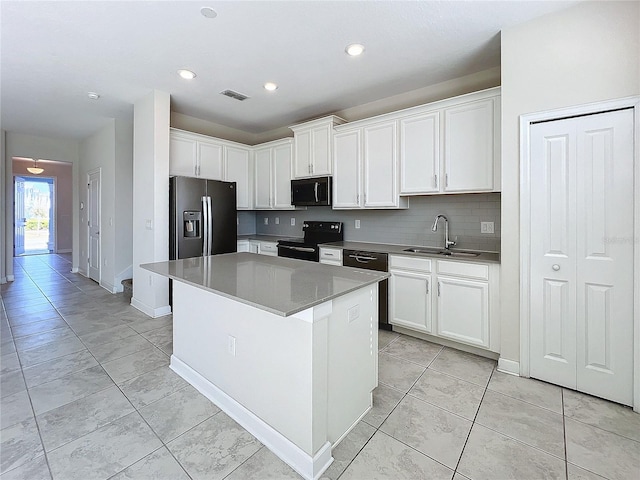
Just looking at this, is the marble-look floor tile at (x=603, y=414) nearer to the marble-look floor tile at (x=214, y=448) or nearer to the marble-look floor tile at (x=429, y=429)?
the marble-look floor tile at (x=429, y=429)

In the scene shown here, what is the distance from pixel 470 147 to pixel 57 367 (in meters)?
4.08

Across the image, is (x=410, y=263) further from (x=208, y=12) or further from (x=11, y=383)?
(x=11, y=383)

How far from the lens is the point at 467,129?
2.86 metres

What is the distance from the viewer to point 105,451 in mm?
1623

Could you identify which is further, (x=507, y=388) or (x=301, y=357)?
(x=507, y=388)

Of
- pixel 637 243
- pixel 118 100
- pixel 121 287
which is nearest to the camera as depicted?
pixel 637 243

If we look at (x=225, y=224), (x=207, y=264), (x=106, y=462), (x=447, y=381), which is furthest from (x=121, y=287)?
(x=447, y=381)

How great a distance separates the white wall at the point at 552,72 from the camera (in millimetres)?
1976

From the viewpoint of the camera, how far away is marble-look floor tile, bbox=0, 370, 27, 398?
2.18 metres

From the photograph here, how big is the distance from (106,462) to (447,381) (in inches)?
86.8

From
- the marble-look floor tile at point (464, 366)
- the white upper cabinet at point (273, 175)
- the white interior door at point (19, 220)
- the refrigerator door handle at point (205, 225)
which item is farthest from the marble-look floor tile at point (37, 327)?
the white interior door at point (19, 220)

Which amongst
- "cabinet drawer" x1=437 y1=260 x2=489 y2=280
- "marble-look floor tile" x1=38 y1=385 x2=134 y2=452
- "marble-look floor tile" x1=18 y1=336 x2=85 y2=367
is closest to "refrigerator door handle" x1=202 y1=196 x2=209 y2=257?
"marble-look floor tile" x1=18 y1=336 x2=85 y2=367

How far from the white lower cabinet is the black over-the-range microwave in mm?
1354

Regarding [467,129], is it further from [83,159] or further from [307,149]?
[83,159]
